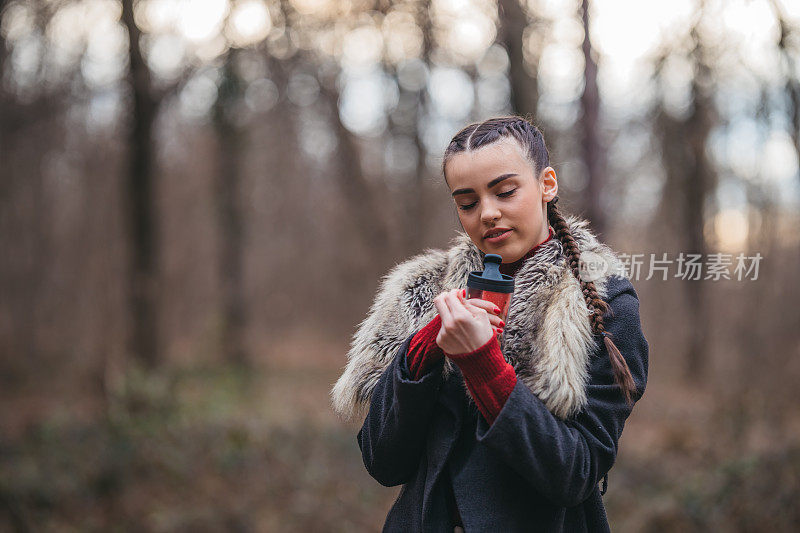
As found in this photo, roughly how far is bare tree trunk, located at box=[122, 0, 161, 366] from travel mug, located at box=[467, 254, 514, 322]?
7.90m

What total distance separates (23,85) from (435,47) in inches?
227

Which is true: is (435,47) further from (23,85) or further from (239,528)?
(239,528)

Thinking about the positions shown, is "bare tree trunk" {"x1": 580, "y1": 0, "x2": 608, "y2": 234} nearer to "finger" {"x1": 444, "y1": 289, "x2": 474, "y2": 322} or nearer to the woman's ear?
the woman's ear

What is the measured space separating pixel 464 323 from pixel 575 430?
0.40 meters

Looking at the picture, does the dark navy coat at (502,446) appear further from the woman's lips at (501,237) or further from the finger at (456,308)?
the woman's lips at (501,237)

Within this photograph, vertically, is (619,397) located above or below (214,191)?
below

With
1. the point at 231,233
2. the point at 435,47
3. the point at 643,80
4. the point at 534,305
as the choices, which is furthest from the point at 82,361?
the point at 534,305

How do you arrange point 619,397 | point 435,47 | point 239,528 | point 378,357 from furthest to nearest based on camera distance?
point 435,47 < point 239,528 < point 378,357 < point 619,397

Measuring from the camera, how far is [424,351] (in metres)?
1.67

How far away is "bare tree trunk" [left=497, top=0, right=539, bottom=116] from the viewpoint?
5656mm

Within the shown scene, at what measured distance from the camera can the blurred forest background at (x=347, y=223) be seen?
5996 millimetres

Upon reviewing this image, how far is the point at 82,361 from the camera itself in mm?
11797

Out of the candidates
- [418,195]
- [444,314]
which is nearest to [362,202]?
[418,195]

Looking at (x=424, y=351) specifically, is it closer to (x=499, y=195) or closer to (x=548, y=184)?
(x=499, y=195)
